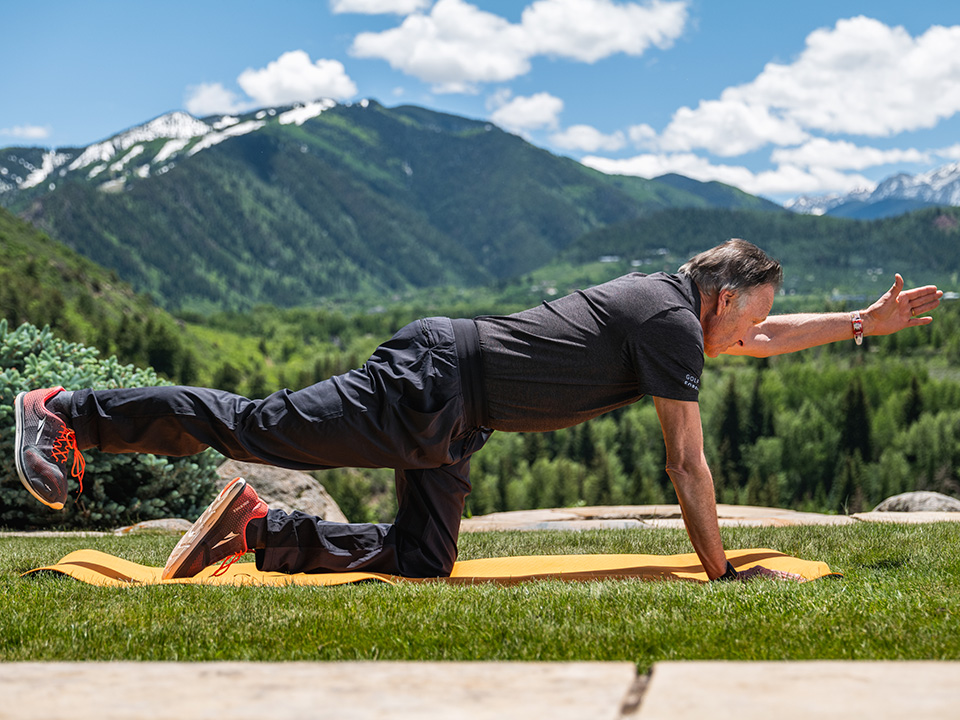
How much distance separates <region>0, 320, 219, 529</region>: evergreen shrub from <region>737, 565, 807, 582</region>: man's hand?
7321 mm

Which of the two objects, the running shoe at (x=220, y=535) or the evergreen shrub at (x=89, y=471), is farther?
the evergreen shrub at (x=89, y=471)

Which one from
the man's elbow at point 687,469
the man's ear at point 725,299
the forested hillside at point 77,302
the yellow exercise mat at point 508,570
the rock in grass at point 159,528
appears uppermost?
the forested hillside at point 77,302

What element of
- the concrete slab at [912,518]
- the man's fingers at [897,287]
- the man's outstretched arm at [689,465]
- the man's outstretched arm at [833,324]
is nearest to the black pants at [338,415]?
the man's outstretched arm at [689,465]

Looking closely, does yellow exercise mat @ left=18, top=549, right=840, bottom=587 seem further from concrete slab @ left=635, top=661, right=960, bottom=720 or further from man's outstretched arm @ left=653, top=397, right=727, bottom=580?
concrete slab @ left=635, top=661, right=960, bottom=720

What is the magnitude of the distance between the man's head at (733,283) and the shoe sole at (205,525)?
3131 millimetres

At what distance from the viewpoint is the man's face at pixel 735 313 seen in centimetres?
510

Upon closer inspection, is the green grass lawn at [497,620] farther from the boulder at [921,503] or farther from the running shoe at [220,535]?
the boulder at [921,503]

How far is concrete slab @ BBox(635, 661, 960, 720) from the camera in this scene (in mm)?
1914

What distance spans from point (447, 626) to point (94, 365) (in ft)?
28.4

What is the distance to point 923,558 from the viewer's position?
5816mm

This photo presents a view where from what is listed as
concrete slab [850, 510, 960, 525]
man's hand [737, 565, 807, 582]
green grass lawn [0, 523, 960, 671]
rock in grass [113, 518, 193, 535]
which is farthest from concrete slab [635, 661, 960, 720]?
rock in grass [113, 518, 193, 535]

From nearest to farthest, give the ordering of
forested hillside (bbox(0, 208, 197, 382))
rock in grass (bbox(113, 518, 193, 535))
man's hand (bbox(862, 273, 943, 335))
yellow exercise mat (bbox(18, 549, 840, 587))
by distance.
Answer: yellow exercise mat (bbox(18, 549, 840, 587)), man's hand (bbox(862, 273, 943, 335)), rock in grass (bbox(113, 518, 193, 535)), forested hillside (bbox(0, 208, 197, 382))

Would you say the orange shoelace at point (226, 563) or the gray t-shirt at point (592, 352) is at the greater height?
the gray t-shirt at point (592, 352)

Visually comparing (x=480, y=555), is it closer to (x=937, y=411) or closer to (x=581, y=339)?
(x=581, y=339)
